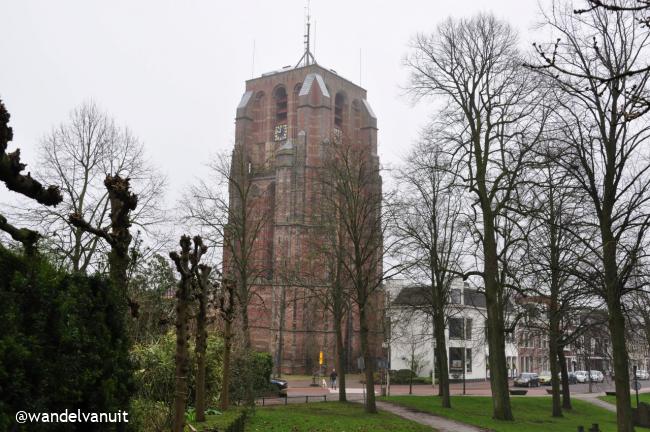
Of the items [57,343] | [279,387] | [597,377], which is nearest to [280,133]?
[279,387]

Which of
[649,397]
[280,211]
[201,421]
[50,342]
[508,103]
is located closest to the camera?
[50,342]

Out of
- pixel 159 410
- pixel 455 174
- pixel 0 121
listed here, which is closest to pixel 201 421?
pixel 159 410

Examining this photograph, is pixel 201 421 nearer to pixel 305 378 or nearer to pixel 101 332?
pixel 101 332

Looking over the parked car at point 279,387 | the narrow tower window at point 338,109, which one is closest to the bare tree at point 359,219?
the parked car at point 279,387

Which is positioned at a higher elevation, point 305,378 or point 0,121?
point 0,121

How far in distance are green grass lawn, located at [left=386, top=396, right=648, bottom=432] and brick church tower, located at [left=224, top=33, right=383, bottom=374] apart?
1282 centimetres

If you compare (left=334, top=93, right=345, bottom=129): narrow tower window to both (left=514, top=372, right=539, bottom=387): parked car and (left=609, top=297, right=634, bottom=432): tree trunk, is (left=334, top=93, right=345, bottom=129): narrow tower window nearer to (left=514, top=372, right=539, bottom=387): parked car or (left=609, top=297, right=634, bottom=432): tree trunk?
(left=514, top=372, right=539, bottom=387): parked car

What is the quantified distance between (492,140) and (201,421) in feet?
47.9

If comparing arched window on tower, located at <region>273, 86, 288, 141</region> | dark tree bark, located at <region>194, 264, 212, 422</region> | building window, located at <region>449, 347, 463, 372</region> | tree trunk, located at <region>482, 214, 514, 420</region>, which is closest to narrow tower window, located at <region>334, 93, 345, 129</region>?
arched window on tower, located at <region>273, 86, 288, 141</region>

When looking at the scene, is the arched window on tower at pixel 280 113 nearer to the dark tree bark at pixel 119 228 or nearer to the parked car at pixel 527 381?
the parked car at pixel 527 381

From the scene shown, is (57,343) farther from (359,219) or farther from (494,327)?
(359,219)

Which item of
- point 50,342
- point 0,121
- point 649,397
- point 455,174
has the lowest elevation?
point 649,397

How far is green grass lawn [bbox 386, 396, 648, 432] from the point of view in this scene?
20533 millimetres

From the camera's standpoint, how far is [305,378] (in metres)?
48.2
